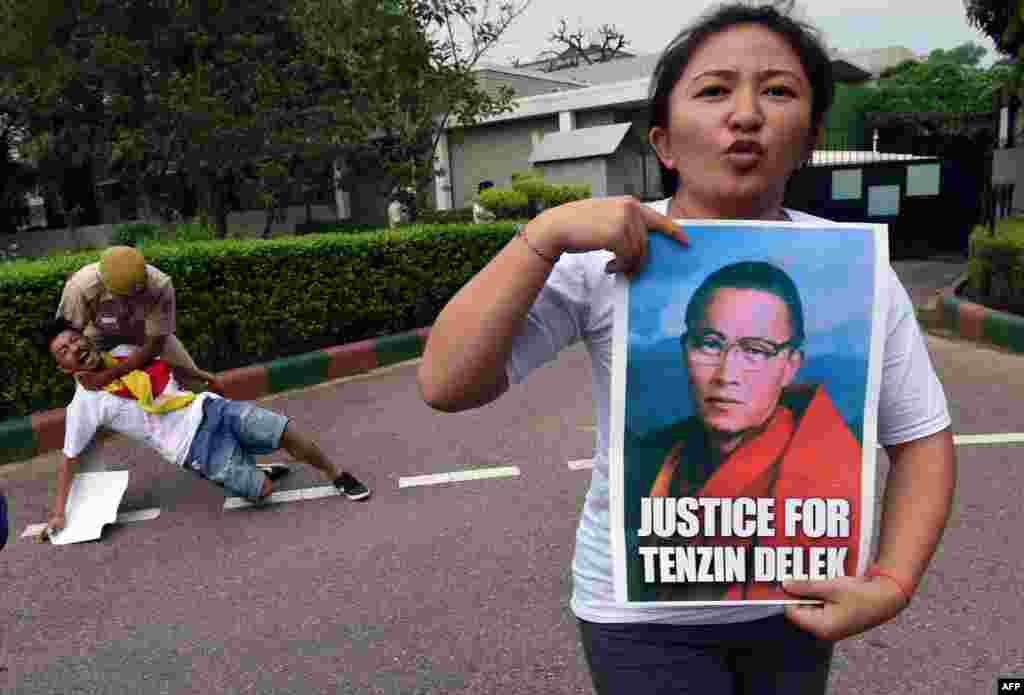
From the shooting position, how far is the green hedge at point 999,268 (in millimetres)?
7332

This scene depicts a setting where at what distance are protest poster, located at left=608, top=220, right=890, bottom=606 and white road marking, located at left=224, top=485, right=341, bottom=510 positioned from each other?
3.52m

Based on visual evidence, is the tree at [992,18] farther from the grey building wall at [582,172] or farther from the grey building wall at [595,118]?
the grey building wall at [595,118]

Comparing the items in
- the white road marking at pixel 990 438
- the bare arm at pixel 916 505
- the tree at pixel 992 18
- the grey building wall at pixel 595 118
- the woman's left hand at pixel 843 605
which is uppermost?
the tree at pixel 992 18

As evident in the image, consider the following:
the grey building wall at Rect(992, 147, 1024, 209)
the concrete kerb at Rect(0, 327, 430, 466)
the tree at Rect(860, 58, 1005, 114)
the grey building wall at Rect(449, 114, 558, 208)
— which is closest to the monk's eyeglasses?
the concrete kerb at Rect(0, 327, 430, 466)

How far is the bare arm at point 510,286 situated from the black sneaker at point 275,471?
150 inches

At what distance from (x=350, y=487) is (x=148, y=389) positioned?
1.05m

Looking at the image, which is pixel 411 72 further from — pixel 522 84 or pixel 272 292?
pixel 522 84

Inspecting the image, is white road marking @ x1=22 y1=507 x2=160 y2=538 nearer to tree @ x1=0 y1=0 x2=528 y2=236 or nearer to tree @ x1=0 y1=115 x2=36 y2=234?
tree @ x1=0 y1=0 x2=528 y2=236

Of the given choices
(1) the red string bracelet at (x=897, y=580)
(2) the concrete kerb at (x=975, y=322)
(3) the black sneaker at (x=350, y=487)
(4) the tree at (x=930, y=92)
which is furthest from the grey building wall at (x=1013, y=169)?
Result: (4) the tree at (x=930, y=92)

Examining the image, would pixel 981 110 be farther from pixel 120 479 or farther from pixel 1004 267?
pixel 120 479

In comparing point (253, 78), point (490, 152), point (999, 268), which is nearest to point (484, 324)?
point (999, 268)

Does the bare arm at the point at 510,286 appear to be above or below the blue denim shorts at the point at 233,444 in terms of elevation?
above

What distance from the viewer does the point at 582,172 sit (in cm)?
2066

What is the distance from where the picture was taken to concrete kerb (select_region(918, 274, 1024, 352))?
6832mm
